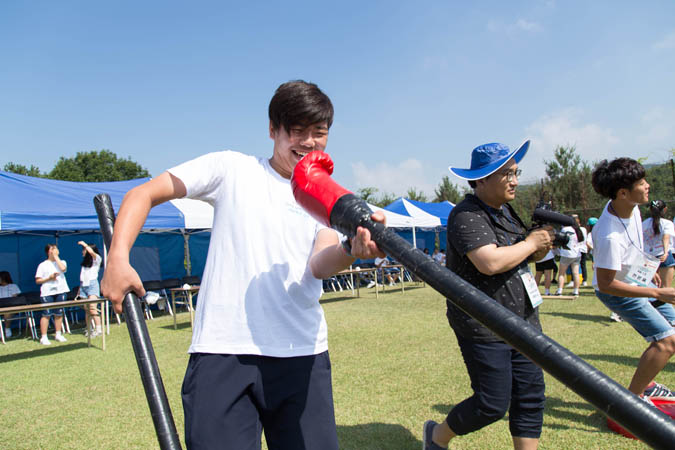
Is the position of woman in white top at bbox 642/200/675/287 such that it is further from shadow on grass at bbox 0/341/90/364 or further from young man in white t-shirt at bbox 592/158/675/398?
shadow on grass at bbox 0/341/90/364

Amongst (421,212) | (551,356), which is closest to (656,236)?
(551,356)

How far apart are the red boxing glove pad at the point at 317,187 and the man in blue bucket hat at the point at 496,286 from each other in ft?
4.65

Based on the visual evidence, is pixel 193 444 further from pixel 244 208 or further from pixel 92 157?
pixel 92 157

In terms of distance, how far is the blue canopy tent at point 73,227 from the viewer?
8.62 meters

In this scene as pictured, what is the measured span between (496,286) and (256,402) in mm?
1571

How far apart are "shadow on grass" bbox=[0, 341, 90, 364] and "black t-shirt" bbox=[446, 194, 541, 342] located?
24.5 feet

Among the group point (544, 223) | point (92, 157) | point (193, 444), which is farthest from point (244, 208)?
point (92, 157)

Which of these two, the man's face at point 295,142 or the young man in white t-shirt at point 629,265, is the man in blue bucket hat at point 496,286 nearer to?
the young man in white t-shirt at point 629,265

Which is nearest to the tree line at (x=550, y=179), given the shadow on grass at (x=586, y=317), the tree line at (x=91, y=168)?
the tree line at (x=91, y=168)

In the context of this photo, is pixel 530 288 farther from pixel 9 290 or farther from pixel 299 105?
pixel 9 290

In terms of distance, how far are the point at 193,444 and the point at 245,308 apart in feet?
1.52

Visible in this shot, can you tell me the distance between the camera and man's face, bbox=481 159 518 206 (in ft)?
8.65

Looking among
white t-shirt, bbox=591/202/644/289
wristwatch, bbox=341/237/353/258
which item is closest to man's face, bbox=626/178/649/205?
white t-shirt, bbox=591/202/644/289

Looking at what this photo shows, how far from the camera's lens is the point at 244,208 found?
64.6 inches
